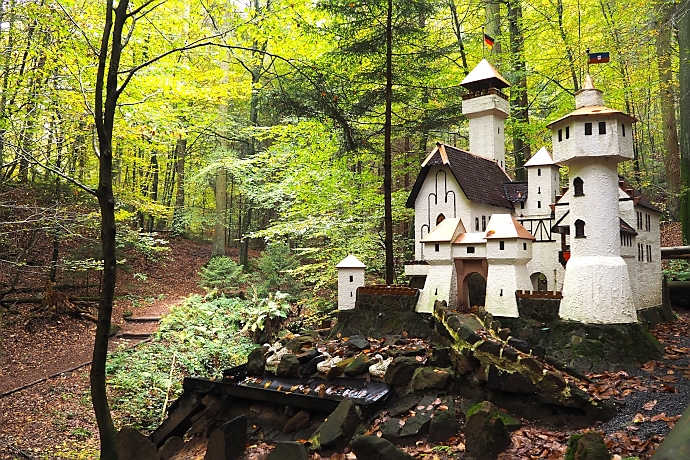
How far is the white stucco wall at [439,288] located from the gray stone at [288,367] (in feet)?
11.2

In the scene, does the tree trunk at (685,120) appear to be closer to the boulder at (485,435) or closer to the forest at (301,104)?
the forest at (301,104)

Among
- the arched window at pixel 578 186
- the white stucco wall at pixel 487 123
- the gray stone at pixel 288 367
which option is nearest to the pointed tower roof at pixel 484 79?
the white stucco wall at pixel 487 123

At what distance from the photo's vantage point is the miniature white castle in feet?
30.6

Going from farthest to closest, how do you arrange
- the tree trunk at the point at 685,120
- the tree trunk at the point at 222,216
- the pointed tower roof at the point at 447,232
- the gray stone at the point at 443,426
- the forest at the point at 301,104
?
the tree trunk at the point at 222,216 < the tree trunk at the point at 685,120 < the pointed tower roof at the point at 447,232 < the forest at the point at 301,104 < the gray stone at the point at 443,426

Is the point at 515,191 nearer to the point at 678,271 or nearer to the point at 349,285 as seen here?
the point at 349,285

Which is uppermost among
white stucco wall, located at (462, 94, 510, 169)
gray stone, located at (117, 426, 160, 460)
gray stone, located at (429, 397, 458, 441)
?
white stucco wall, located at (462, 94, 510, 169)

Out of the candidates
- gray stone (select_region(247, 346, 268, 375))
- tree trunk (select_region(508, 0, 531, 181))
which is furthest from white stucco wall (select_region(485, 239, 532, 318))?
tree trunk (select_region(508, 0, 531, 181))

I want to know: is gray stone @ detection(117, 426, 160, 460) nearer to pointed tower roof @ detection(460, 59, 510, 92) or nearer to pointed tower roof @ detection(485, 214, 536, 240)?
pointed tower roof @ detection(485, 214, 536, 240)

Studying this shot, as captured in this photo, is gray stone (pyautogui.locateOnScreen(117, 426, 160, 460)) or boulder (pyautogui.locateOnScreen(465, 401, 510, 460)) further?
gray stone (pyautogui.locateOnScreen(117, 426, 160, 460))

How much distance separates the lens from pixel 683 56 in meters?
13.9

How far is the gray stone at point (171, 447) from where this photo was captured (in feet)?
28.1

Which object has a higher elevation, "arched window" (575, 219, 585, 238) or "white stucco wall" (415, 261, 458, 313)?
"arched window" (575, 219, 585, 238)

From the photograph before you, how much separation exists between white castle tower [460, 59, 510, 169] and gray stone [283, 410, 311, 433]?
10473 millimetres

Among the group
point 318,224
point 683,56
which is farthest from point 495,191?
point 683,56
